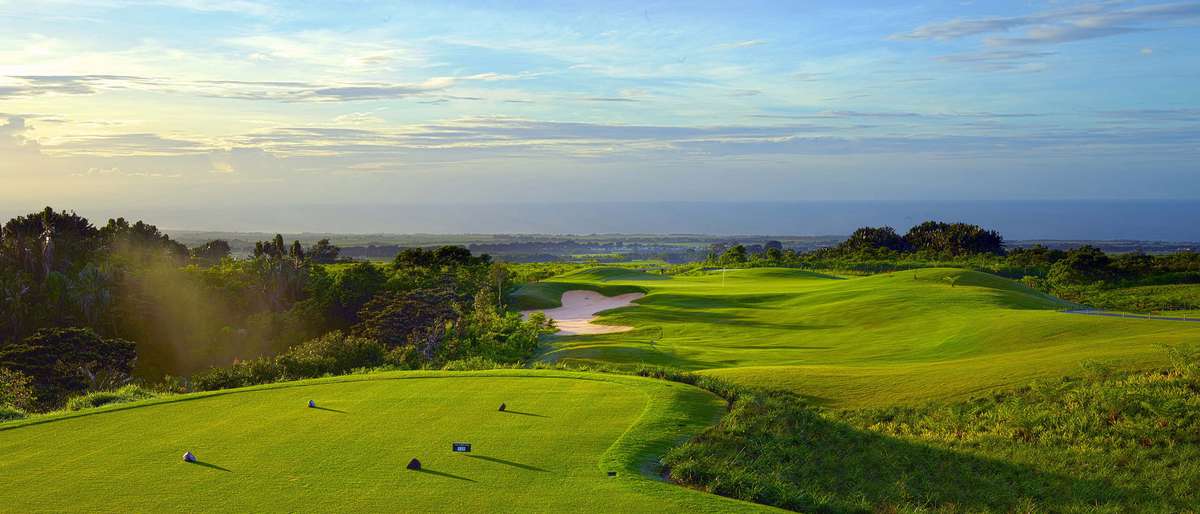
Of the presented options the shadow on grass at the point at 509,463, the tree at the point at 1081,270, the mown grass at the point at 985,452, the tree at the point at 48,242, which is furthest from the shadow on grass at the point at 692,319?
the tree at the point at 48,242

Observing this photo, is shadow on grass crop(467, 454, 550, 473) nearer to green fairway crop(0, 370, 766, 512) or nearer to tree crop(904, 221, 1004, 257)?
green fairway crop(0, 370, 766, 512)

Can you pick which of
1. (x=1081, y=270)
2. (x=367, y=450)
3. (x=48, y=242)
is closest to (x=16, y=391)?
(x=367, y=450)

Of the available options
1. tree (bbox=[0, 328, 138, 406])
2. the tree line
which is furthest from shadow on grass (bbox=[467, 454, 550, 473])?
tree (bbox=[0, 328, 138, 406])

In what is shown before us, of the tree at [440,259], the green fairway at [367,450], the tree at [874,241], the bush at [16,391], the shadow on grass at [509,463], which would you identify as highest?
the tree at [874,241]

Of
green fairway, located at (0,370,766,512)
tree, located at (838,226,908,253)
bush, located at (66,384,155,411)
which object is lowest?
bush, located at (66,384,155,411)

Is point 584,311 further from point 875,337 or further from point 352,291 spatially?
point 875,337

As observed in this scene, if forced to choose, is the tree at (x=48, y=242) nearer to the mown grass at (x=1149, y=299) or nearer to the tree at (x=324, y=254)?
the tree at (x=324, y=254)

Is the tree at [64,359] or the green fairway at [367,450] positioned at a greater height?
the green fairway at [367,450]
